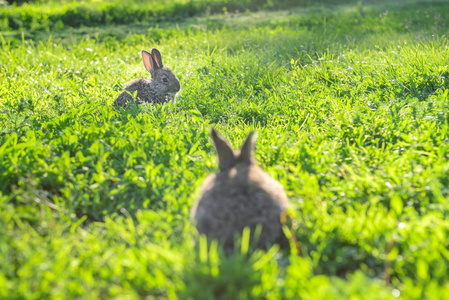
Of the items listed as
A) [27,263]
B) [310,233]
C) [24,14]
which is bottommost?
[310,233]

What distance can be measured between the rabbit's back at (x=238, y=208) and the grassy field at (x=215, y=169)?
14 cm

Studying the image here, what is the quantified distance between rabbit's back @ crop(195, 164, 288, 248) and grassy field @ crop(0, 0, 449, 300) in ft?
0.45

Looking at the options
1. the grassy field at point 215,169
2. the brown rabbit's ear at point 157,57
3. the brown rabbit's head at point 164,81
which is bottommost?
the grassy field at point 215,169

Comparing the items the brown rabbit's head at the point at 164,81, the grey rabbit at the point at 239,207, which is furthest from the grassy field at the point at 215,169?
the brown rabbit's head at the point at 164,81

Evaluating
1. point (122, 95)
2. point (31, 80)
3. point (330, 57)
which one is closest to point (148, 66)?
point (122, 95)

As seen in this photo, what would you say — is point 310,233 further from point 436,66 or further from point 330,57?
point 330,57

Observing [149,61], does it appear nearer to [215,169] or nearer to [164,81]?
[164,81]

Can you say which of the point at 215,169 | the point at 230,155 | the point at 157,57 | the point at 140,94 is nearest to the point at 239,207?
the point at 230,155

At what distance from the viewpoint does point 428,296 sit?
76.2 inches

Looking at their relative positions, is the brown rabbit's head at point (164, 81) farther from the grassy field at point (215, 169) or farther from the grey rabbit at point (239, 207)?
the grey rabbit at point (239, 207)

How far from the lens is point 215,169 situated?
3334mm

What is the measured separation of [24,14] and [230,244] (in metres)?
9.21

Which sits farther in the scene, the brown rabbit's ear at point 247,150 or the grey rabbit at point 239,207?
the brown rabbit's ear at point 247,150

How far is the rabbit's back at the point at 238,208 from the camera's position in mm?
2547
